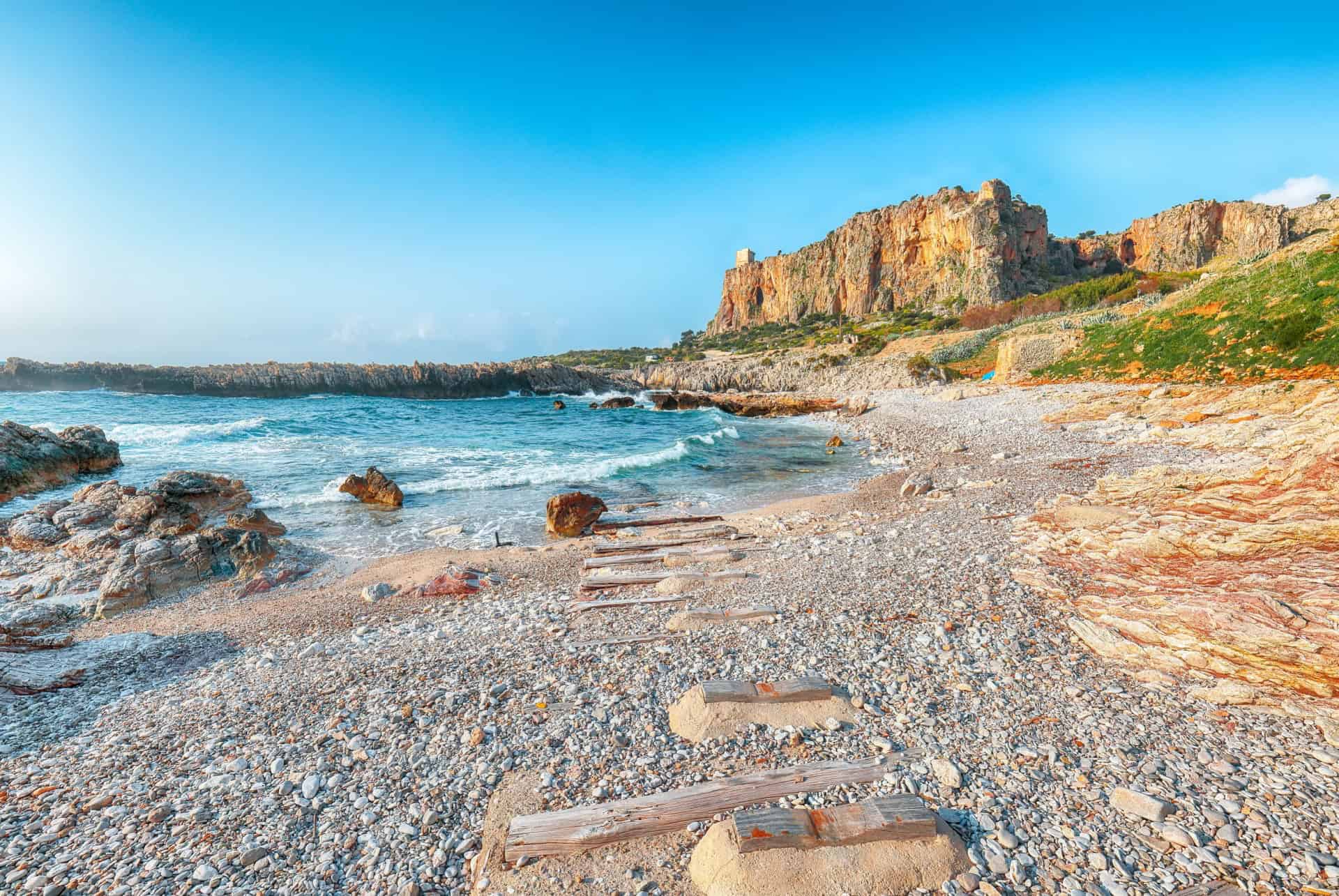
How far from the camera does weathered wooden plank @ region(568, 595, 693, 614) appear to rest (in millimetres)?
7715

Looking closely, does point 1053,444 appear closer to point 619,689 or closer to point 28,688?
point 619,689

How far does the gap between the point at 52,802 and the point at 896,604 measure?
8.29 m

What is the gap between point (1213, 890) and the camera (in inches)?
111

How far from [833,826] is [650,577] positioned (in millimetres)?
5574

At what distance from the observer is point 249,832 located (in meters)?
3.78

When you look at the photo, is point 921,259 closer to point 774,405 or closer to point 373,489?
point 774,405

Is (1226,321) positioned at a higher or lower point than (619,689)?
higher

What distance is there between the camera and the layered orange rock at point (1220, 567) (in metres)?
4.39

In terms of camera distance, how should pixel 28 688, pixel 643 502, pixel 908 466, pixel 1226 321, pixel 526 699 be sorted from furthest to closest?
pixel 1226 321
pixel 908 466
pixel 643 502
pixel 28 688
pixel 526 699

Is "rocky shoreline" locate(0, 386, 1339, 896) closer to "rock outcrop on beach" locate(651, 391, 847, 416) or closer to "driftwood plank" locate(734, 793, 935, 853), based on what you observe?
"driftwood plank" locate(734, 793, 935, 853)

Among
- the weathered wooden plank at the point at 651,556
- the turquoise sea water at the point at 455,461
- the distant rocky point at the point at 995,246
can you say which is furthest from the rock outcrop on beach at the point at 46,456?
the distant rocky point at the point at 995,246

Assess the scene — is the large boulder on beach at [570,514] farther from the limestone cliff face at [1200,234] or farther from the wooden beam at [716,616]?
the limestone cliff face at [1200,234]

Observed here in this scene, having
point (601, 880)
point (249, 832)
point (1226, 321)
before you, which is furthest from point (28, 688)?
point (1226, 321)

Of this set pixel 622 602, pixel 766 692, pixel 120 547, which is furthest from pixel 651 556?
pixel 120 547
